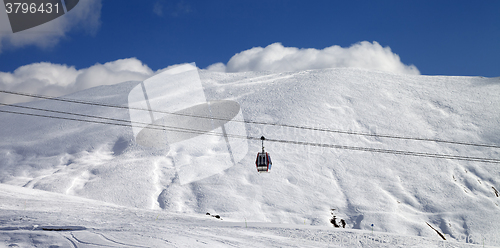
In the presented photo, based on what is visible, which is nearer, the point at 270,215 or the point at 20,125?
the point at 270,215

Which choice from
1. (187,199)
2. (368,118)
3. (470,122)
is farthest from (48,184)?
(470,122)

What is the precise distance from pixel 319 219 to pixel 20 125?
60.2 m

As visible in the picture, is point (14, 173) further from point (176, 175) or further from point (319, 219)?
point (319, 219)

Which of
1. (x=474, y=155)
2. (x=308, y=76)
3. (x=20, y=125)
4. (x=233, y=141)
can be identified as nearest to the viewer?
(x=474, y=155)

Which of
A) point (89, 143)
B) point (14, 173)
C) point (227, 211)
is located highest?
point (89, 143)

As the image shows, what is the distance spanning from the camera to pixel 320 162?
162ft

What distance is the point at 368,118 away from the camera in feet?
200

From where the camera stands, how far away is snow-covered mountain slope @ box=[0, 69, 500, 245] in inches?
1527

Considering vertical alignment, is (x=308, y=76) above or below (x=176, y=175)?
above

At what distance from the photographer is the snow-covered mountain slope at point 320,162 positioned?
38781mm

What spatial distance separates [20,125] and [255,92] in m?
45.7

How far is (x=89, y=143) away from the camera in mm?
55219

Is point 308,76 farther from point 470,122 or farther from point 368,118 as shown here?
point 470,122

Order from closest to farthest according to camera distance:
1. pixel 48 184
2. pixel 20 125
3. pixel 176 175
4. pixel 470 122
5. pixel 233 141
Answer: pixel 48 184
pixel 176 175
pixel 233 141
pixel 470 122
pixel 20 125
